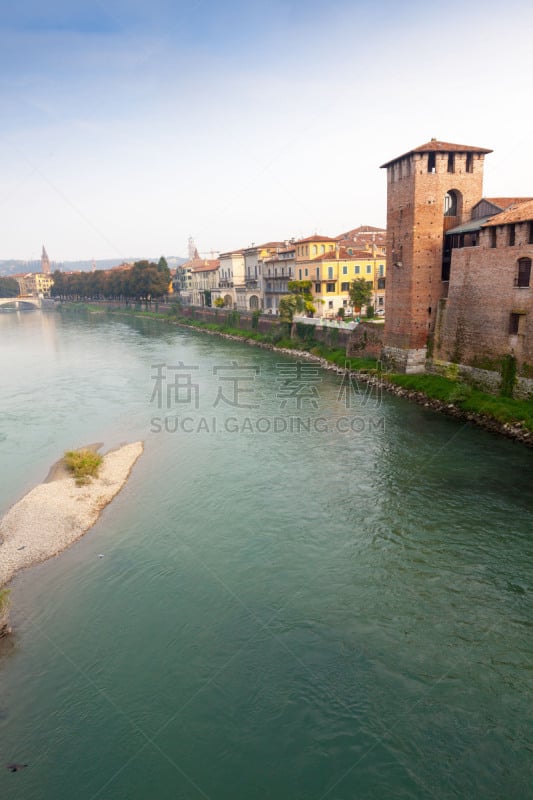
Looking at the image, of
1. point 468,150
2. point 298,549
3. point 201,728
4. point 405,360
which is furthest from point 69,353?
point 201,728

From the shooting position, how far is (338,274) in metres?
44.2

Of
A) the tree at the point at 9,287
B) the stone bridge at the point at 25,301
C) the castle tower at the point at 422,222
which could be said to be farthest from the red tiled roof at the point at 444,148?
the tree at the point at 9,287

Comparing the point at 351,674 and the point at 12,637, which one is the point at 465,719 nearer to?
the point at 351,674

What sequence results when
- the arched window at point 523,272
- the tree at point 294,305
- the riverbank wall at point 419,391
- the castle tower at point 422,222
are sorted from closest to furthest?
the riverbank wall at point 419,391 → the arched window at point 523,272 → the castle tower at point 422,222 → the tree at point 294,305

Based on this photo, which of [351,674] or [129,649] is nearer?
[351,674]

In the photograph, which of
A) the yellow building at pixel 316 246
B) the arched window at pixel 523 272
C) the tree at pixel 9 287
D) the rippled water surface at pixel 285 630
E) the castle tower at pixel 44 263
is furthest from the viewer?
the castle tower at pixel 44 263

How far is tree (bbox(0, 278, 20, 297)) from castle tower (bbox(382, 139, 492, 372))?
139835 millimetres

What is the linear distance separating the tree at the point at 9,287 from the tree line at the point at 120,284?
23.1 m

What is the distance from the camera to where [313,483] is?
16.8 m

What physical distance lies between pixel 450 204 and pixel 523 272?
779 cm

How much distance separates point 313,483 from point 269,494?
164cm

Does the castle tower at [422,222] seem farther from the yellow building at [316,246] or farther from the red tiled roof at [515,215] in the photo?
the yellow building at [316,246]

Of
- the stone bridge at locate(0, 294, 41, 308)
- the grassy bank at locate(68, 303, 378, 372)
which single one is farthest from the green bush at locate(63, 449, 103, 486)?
the stone bridge at locate(0, 294, 41, 308)

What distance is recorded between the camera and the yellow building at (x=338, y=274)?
43969mm
